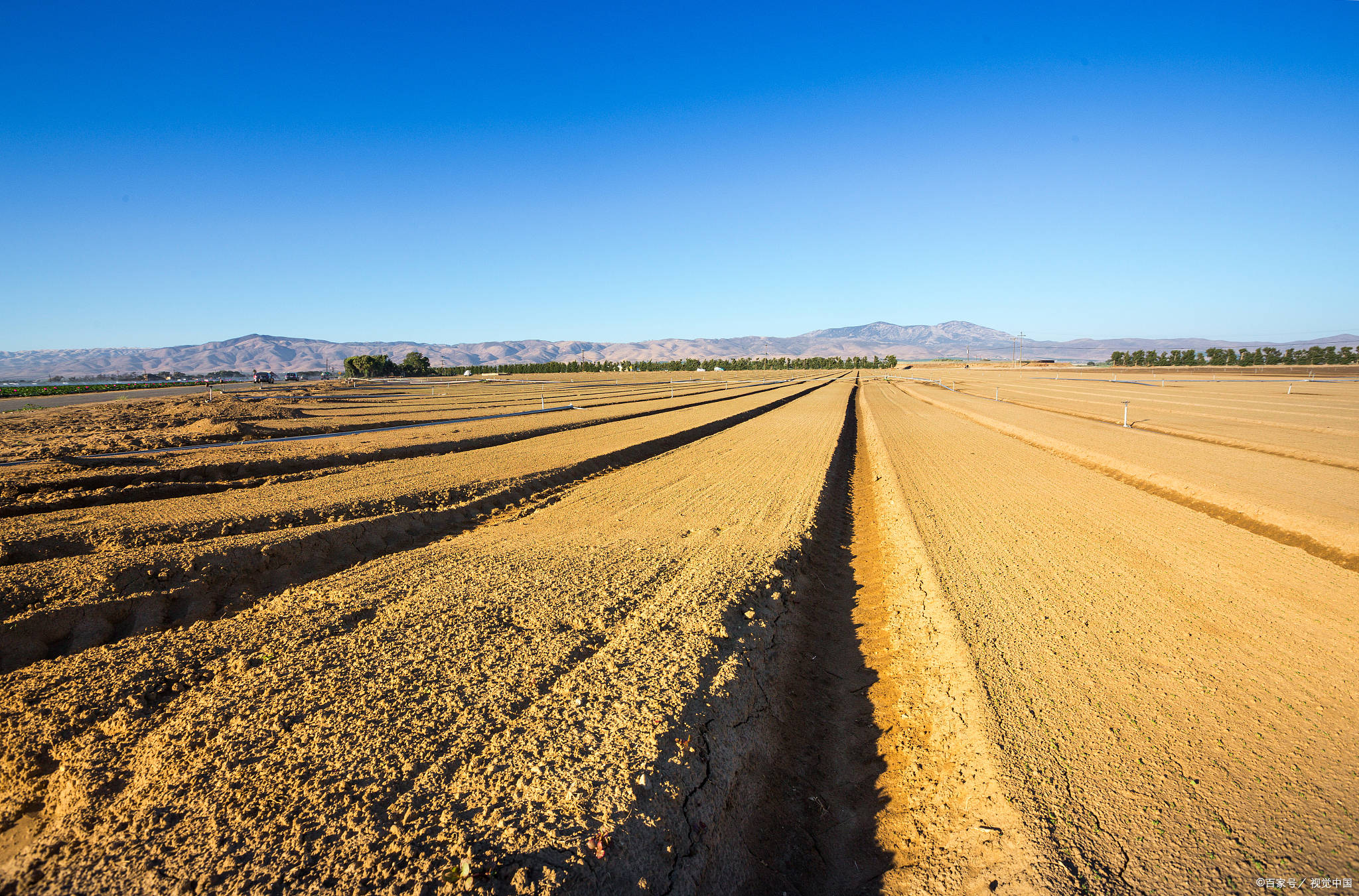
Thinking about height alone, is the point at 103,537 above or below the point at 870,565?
above

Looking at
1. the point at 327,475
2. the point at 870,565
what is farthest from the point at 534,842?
the point at 327,475

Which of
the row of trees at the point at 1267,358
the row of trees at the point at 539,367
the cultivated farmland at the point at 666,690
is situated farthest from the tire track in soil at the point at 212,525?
the row of trees at the point at 1267,358

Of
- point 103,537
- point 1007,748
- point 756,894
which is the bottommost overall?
point 756,894

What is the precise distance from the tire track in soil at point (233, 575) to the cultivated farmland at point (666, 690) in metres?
0.05

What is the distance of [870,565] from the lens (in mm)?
9469

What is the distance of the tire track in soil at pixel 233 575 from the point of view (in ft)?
19.9

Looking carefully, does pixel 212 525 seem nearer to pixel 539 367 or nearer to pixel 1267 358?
pixel 539 367

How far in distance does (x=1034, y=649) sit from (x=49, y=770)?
830 centimetres

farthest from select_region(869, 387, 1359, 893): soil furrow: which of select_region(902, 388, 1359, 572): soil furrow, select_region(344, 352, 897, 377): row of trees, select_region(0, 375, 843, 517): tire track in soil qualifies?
select_region(344, 352, 897, 377): row of trees

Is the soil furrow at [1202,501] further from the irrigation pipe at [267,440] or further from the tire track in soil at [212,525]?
the irrigation pipe at [267,440]

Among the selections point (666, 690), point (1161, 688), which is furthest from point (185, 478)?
point (1161, 688)

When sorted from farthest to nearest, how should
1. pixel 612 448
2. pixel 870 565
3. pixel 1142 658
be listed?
pixel 612 448 → pixel 870 565 → pixel 1142 658

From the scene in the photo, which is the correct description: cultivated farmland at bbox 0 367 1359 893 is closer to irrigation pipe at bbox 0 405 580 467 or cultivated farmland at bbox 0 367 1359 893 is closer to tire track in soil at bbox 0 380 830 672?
tire track in soil at bbox 0 380 830 672

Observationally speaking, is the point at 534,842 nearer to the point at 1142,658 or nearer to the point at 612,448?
the point at 1142,658
